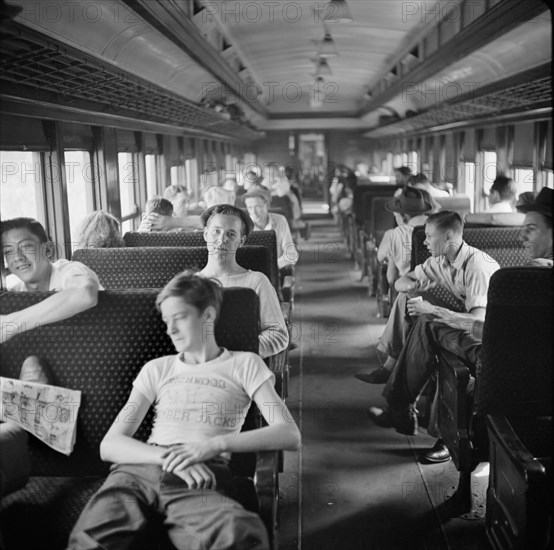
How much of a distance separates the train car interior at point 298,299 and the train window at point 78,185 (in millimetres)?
24

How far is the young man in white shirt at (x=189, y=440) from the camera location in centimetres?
227

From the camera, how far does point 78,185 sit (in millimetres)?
5699

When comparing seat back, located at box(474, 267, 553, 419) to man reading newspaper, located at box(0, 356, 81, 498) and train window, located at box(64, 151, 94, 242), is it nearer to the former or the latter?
man reading newspaper, located at box(0, 356, 81, 498)

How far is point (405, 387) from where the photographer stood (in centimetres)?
427

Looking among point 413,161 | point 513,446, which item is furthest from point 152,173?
point 413,161

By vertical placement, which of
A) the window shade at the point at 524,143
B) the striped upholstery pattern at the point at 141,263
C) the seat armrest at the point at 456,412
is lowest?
the seat armrest at the point at 456,412

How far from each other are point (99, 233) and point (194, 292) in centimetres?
205

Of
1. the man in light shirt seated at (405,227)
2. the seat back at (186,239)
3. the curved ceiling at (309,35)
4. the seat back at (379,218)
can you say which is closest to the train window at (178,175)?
the curved ceiling at (309,35)

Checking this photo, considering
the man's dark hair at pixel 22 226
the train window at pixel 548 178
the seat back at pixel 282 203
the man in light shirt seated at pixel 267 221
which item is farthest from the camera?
the seat back at pixel 282 203

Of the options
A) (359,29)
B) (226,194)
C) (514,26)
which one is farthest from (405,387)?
(359,29)

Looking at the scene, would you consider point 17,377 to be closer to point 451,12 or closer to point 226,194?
point 226,194

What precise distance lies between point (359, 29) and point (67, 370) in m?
7.69

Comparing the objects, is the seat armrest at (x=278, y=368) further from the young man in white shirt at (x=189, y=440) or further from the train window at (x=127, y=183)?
the train window at (x=127, y=183)

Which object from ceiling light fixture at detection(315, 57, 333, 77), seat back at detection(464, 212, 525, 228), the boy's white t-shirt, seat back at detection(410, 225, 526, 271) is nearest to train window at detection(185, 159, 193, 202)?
ceiling light fixture at detection(315, 57, 333, 77)
